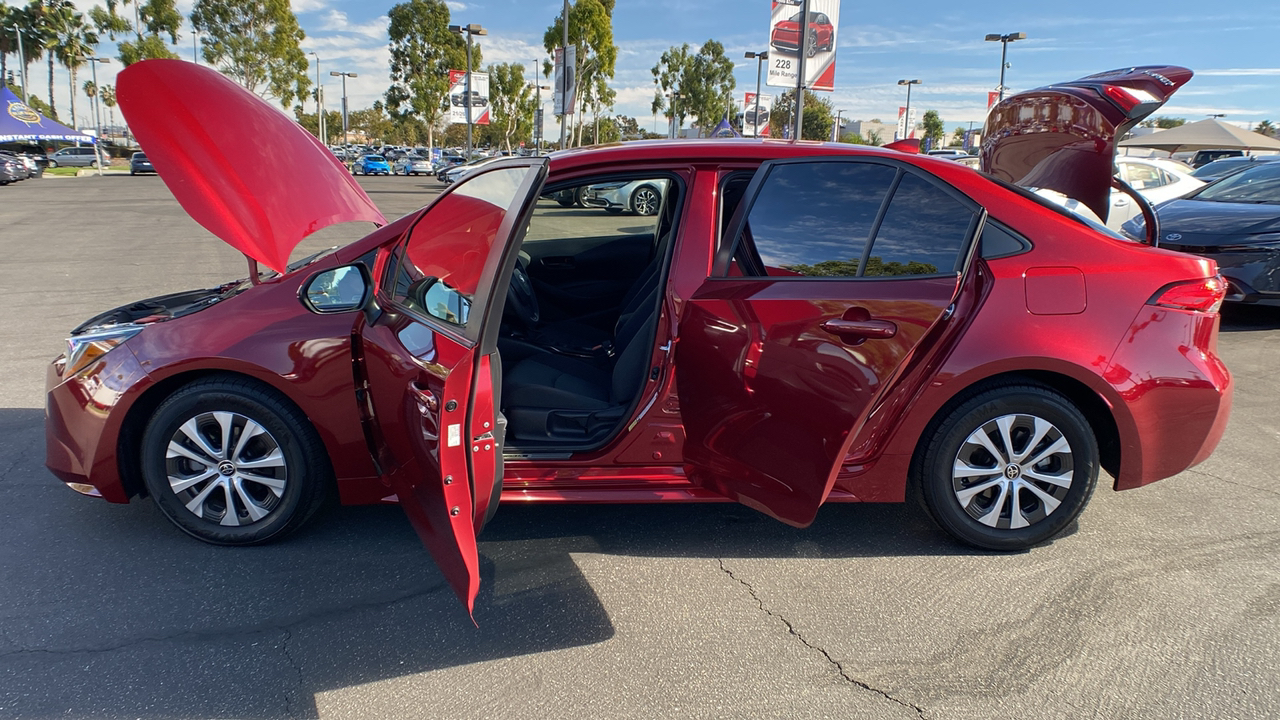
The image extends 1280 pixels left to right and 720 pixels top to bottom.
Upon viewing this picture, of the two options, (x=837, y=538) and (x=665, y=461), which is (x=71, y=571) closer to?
(x=665, y=461)

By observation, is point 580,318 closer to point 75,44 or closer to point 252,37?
point 252,37

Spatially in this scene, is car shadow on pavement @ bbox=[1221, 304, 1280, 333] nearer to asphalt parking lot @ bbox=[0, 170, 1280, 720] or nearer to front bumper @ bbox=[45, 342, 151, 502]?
asphalt parking lot @ bbox=[0, 170, 1280, 720]

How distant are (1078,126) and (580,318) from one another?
9.04ft

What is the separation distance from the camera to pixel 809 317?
284 centimetres

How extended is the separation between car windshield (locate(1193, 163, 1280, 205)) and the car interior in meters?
7.12

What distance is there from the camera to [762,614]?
114 inches

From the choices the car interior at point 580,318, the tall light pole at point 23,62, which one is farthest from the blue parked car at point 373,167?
the car interior at point 580,318

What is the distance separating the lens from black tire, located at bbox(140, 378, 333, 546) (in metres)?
3.14

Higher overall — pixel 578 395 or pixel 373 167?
pixel 373 167

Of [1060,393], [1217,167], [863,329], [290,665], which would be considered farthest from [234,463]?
[1217,167]

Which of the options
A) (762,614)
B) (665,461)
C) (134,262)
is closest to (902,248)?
(665,461)

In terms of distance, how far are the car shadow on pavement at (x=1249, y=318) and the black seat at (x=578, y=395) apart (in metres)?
7.04

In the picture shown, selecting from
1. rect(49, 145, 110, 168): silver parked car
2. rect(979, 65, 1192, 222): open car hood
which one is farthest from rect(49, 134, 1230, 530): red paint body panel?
rect(49, 145, 110, 168): silver parked car

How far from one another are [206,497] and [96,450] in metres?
0.45
